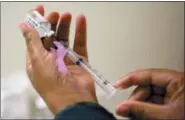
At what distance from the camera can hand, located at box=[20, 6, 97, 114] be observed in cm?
74

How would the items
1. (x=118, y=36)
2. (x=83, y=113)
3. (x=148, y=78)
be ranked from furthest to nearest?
(x=118, y=36), (x=148, y=78), (x=83, y=113)

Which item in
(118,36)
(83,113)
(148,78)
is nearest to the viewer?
(83,113)

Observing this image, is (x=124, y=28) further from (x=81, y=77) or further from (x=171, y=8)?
(x=81, y=77)

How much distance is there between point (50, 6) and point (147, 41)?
38cm

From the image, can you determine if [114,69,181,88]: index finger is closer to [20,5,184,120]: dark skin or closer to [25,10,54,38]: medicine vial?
[20,5,184,120]: dark skin

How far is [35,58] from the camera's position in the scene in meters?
0.78

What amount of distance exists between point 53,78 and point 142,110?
236 mm

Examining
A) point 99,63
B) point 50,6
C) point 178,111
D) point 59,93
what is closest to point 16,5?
point 50,6

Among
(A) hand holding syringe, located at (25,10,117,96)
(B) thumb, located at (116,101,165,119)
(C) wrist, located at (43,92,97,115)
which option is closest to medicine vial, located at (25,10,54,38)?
(A) hand holding syringe, located at (25,10,117,96)

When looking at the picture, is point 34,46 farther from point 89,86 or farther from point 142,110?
point 142,110

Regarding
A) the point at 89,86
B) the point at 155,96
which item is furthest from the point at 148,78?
the point at 89,86

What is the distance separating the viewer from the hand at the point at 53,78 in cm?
74

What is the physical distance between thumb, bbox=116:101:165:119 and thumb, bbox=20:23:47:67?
0.81 feet

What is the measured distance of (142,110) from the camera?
2.31ft
